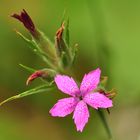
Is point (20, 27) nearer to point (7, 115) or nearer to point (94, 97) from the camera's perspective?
point (7, 115)

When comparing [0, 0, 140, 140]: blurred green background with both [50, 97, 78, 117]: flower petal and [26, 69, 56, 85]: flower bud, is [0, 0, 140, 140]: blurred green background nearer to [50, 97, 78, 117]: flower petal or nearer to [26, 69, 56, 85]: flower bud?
[26, 69, 56, 85]: flower bud

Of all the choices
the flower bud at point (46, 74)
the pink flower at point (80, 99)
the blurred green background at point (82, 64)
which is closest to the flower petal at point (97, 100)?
the pink flower at point (80, 99)


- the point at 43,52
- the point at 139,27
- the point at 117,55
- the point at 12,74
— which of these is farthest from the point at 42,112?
the point at 43,52

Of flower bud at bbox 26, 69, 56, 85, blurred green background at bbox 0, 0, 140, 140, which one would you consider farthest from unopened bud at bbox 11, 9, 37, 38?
blurred green background at bbox 0, 0, 140, 140

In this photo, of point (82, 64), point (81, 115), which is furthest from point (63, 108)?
point (82, 64)

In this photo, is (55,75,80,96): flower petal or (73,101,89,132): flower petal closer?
(73,101,89,132): flower petal

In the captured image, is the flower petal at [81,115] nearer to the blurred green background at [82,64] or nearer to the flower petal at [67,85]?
the flower petal at [67,85]
